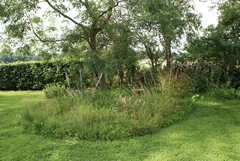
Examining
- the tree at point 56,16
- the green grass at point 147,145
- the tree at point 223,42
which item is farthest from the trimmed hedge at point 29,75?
the tree at point 223,42

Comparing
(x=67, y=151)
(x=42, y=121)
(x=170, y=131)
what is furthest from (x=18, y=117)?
(x=170, y=131)

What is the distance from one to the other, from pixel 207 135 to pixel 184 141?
1.84 ft

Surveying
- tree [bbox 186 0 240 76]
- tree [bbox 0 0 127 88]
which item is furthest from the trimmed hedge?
tree [bbox 186 0 240 76]

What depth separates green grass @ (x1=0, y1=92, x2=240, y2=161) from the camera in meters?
2.66

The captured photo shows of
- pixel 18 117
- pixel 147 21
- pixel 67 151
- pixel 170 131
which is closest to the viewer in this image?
pixel 67 151

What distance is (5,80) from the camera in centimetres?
1073

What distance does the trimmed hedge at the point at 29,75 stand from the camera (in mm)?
9172

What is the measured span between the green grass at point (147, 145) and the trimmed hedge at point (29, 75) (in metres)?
5.45

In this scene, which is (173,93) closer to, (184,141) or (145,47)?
(184,141)

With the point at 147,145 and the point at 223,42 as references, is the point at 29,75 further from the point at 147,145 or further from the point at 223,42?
the point at 223,42

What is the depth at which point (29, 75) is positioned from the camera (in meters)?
10.2

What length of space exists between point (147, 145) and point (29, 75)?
31.2 feet

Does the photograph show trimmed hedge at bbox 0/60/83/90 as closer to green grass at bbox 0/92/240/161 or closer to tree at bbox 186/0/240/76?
green grass at bbox 0/92/240/161

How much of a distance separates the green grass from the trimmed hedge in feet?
17.9
